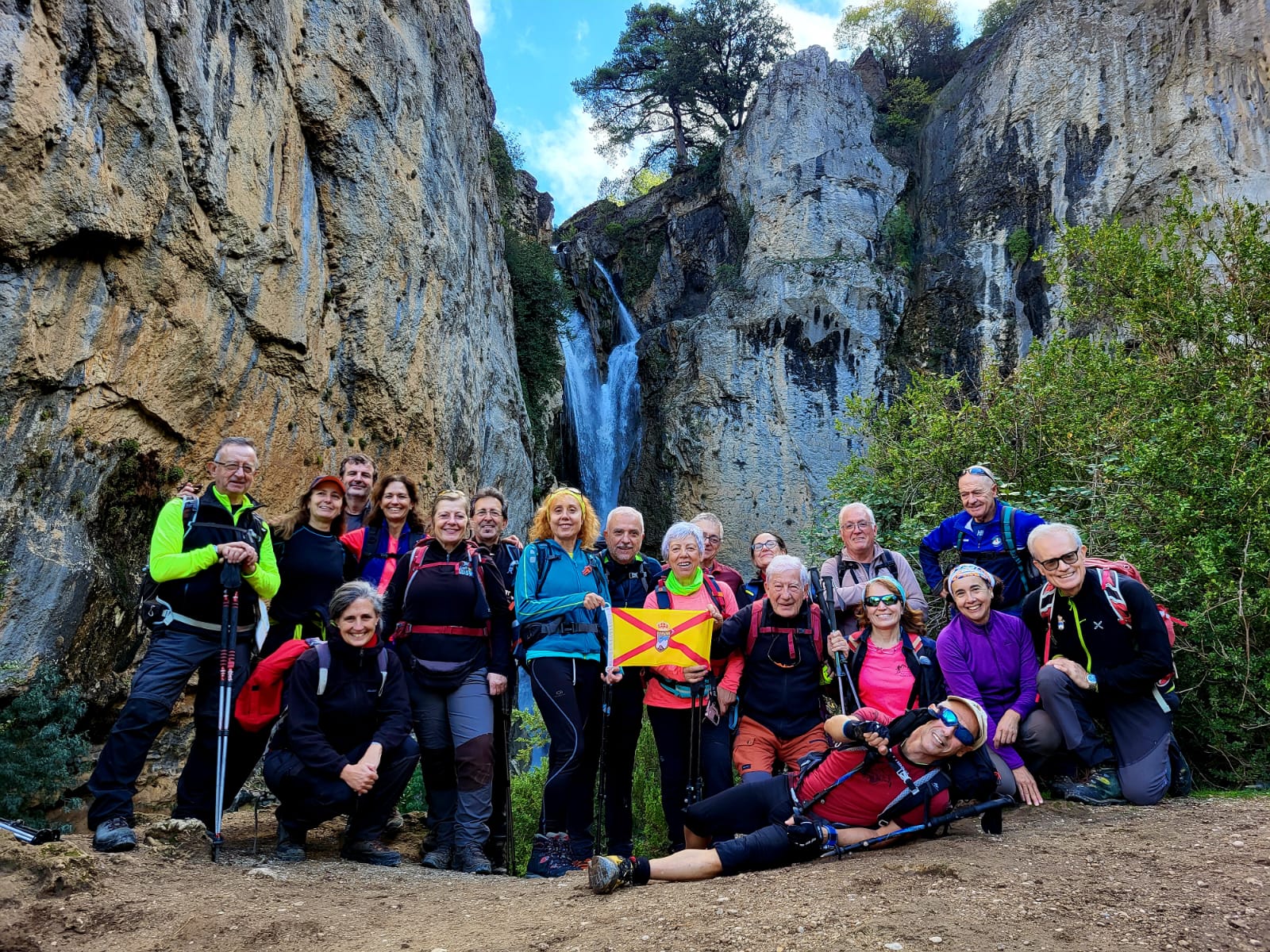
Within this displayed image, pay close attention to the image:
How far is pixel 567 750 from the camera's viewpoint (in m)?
5.12

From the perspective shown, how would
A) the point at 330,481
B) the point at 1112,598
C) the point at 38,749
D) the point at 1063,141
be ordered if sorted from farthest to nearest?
the point at 1063,141
the point at 330,481
the point at 38,749
the point at 1112,598

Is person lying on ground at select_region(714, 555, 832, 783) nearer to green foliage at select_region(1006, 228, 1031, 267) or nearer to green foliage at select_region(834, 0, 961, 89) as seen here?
green foliage at select_region(1006, 228, 1031, 267)

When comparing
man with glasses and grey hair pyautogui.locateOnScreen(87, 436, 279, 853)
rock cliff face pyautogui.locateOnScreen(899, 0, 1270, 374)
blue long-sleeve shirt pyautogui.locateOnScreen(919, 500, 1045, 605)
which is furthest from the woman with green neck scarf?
rock cliff face pyautogui.locateOnScreen(899, 0, 1270, 374)

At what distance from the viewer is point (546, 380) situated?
2067 cm

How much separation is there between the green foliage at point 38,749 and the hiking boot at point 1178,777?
296 inches

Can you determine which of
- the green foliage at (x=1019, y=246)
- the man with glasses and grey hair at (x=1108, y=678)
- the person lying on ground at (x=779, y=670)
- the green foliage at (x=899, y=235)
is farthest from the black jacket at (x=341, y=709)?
the green foliage at (x=899, y=235)

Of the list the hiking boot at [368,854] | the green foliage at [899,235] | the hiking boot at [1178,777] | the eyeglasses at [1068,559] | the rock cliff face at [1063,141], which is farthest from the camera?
the green foliage at [899,235]

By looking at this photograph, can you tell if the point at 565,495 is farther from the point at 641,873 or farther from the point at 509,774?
the point at 641,873

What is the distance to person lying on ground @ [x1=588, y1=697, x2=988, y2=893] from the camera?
13.8 ft

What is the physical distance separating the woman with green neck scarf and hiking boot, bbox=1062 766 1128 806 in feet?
7.72

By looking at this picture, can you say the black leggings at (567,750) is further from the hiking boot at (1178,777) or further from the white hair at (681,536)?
the hiking boot at (1178,777)

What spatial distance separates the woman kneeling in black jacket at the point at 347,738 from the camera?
474 centimetres

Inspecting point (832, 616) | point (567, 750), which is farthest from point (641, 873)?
point (832, 616)

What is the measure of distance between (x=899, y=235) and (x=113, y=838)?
25.3 meters
